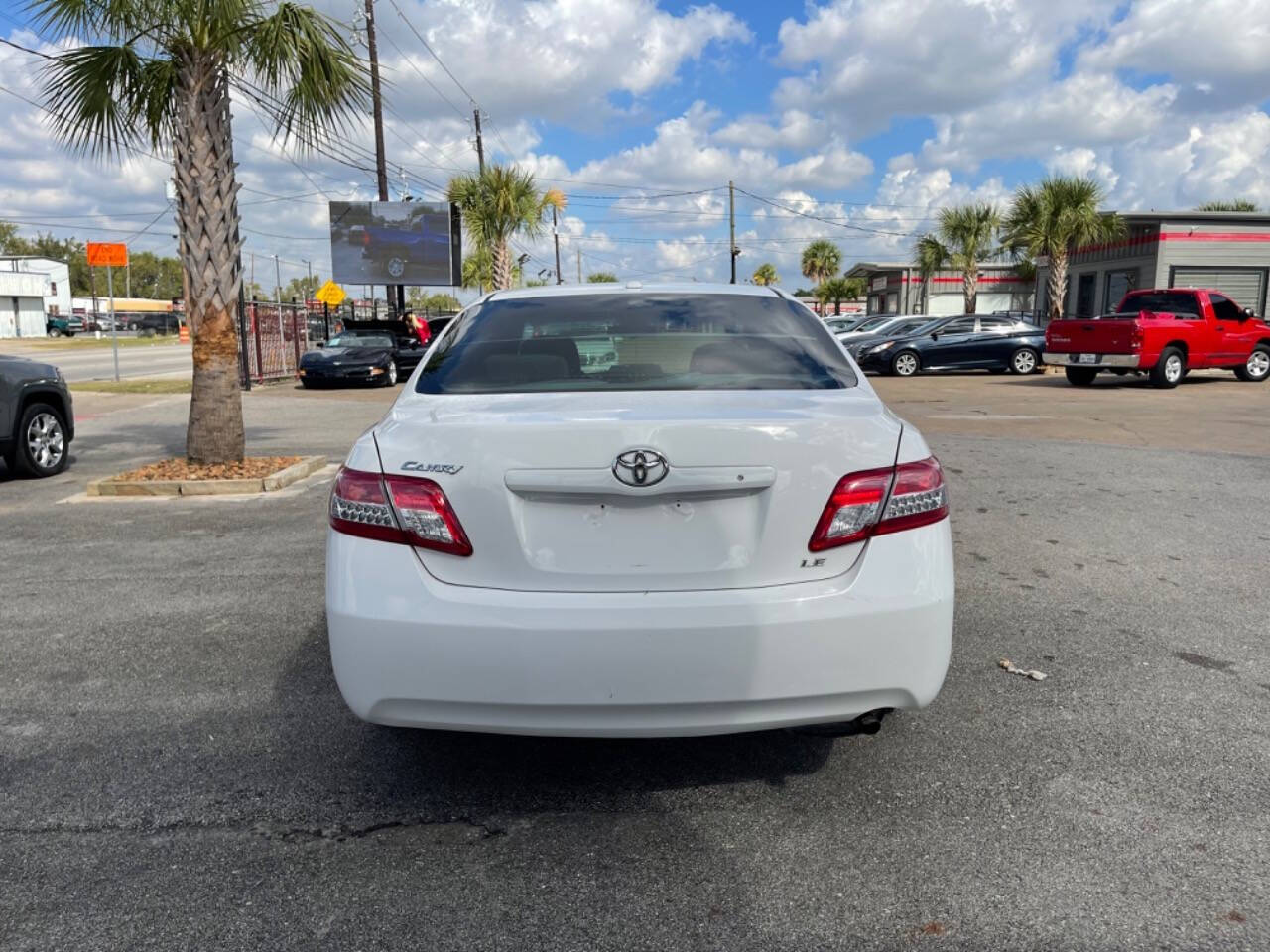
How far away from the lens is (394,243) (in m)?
33.3

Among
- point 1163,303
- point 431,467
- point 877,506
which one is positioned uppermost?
point 1163,303

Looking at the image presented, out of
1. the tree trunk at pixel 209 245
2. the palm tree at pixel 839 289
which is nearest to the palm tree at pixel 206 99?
the tree trunk at pixel 209 245

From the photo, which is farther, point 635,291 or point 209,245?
point 209,245

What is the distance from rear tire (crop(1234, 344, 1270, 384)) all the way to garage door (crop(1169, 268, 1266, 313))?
13041 millimetres

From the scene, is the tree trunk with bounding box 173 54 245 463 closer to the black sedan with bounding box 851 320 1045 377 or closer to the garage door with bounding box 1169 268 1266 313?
the black sedan with bounding box 851 320 1045 377

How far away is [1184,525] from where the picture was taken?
699 cm

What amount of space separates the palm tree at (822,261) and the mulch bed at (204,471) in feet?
239

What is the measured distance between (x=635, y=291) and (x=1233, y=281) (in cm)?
3490

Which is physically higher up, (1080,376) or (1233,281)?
(1233,281)

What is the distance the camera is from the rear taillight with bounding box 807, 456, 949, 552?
107 inches

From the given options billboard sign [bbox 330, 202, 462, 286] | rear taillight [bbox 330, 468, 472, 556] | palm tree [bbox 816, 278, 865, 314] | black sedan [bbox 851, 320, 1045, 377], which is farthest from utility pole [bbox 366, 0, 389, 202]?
palm tree [bbox 816, 278, 865, 314]

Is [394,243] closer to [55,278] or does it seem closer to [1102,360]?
[1102,360]

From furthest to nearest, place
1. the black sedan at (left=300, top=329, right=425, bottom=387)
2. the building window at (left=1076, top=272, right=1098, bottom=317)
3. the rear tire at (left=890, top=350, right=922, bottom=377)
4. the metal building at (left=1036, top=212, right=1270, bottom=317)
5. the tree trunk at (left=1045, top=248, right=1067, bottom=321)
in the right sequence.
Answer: the building window at (left=1076, top=272, right=1098, bottom=317) < the metal building at (left=1036, top=212, right=1270, bottom=317) < the tree trunk at (left=1045, top=248, right=1067, bottom=321) < the rear tire at (left=890, top=350, right=922, bottom=377) < the black sedan at (left=300, top=329, right=425, bottom=387)

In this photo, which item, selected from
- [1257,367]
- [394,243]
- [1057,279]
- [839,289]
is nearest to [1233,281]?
[1057,279]
